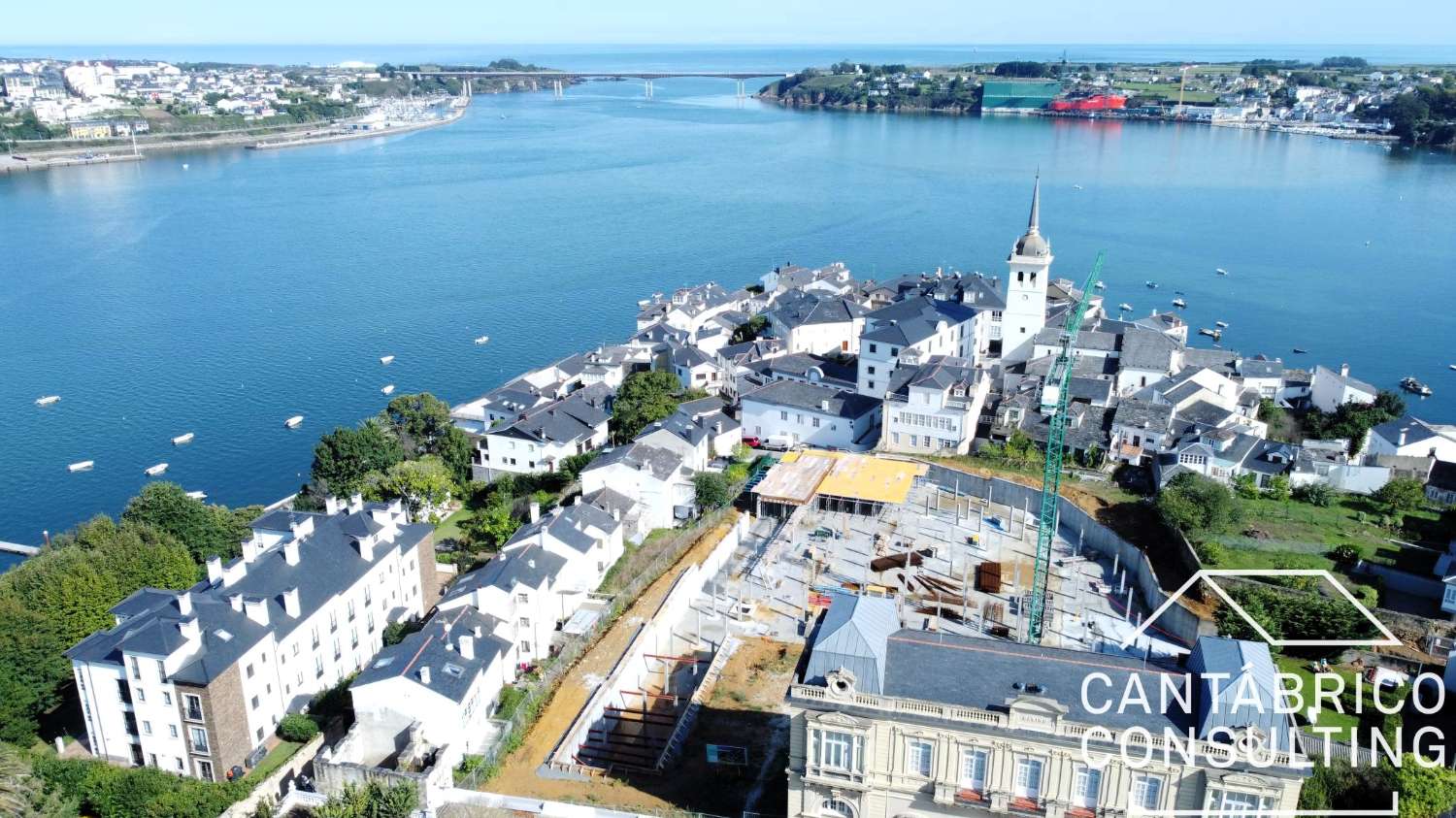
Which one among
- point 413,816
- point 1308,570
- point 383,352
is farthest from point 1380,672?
point 383,352

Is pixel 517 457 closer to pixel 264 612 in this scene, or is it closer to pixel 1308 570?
pixel 264 612

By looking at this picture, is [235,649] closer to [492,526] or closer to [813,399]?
[492,526]

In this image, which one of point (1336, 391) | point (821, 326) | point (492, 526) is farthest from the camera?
point (821, 326)

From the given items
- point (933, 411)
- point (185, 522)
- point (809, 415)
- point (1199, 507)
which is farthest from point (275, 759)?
point (1199, 507)

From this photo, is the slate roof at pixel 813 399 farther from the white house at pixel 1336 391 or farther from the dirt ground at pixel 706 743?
the white house at pixel 1336 391

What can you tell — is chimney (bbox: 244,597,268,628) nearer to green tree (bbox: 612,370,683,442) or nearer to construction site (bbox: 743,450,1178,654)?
construction site (bbox: 743,450,1178,654)

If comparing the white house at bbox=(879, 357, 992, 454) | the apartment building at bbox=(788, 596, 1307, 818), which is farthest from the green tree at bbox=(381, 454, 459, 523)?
the apartment building at bbox=(788, 596, 1307, 818)
